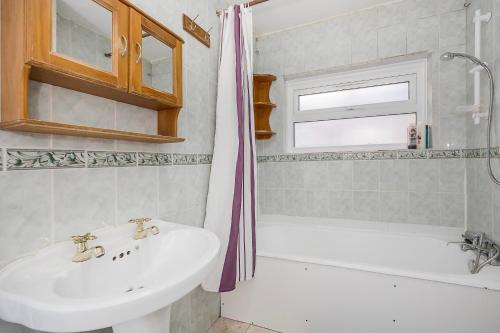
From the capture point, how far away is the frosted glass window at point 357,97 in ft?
6.96

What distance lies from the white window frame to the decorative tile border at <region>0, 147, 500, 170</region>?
12 centimetres

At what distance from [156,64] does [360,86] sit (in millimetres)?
1798

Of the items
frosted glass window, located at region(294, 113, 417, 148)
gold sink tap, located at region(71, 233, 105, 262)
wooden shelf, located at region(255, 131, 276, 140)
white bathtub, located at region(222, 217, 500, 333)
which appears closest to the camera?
gold sink tap, located at region(71, 233, 105, 262)

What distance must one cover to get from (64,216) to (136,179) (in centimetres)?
34

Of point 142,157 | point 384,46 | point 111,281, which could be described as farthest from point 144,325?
point 384,46

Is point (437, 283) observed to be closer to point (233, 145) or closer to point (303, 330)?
point (303, 330)

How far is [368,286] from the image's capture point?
1367 mm

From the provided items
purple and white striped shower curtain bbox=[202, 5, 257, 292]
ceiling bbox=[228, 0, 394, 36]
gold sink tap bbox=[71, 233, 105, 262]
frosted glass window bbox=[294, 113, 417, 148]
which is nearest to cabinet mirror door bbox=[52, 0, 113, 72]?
gold sink tap bbox=[71, 233, 105, 262]

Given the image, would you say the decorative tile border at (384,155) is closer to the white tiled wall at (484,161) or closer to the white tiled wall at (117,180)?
the white tiled wall at (484,161)

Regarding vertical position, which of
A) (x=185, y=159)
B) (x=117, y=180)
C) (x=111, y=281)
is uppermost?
(x=185, y=159)

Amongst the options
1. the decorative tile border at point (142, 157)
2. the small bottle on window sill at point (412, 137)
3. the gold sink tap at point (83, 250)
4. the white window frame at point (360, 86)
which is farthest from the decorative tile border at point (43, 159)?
the small bottle on window sill at point (412, 137)

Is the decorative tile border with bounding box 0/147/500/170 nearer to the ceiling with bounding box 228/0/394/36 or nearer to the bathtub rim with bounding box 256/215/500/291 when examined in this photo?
the bathtub rim with bounding box 256/215/500/291

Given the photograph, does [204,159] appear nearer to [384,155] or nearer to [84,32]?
[84,32]

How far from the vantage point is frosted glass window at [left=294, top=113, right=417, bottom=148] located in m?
2.12
